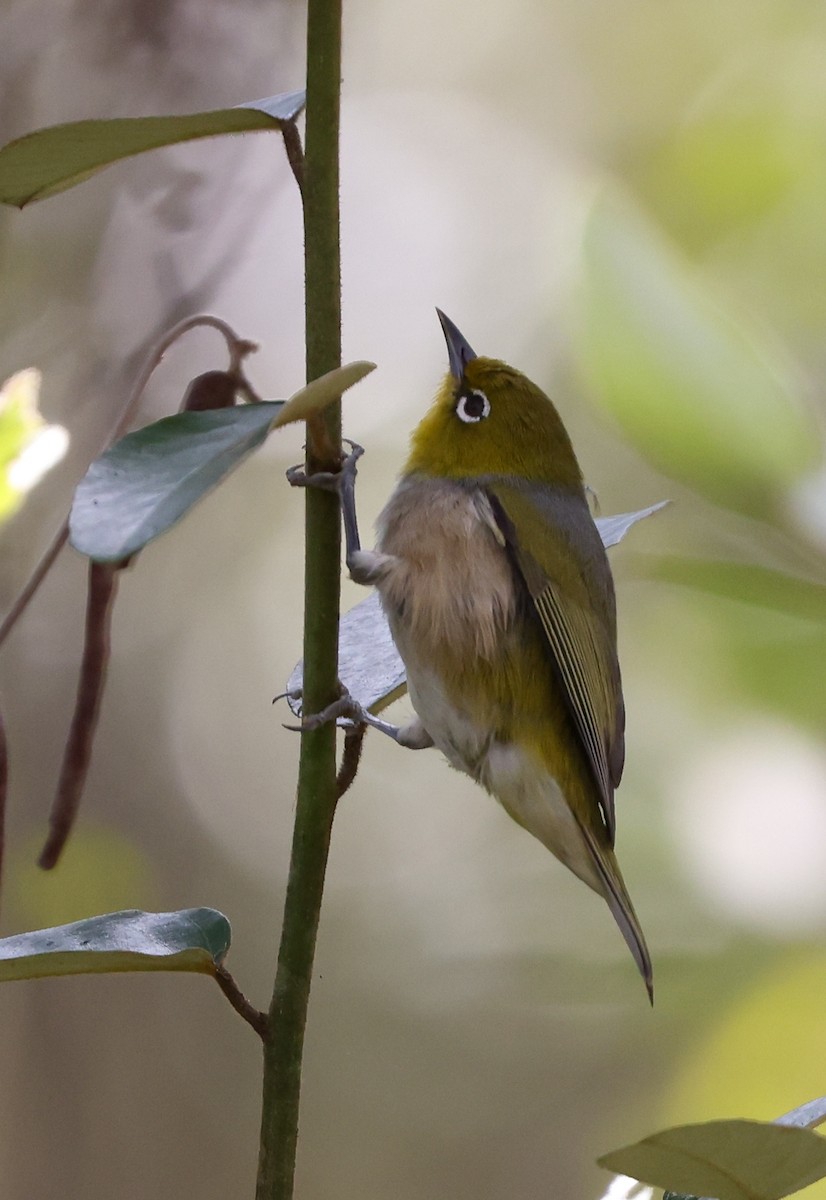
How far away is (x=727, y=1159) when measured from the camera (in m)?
→ 0.65

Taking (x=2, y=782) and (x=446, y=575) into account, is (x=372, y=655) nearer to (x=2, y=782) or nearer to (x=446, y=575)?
(x=446, y=575)

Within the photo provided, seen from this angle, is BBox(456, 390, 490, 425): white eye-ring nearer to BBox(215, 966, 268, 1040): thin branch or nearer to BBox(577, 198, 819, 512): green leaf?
BBox(577, 198, 819, 512): green leaf

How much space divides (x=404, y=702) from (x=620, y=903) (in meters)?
0.52

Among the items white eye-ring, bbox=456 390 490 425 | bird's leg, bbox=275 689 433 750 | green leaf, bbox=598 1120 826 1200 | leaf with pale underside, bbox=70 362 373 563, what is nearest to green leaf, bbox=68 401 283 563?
leaf with pale underside, bbox=70 362 373 563

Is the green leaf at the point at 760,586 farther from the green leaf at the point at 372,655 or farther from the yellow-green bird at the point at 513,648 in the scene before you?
the green leaf at the point at 372,655

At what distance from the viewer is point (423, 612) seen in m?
1.23

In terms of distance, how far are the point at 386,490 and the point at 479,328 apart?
16.8 inches

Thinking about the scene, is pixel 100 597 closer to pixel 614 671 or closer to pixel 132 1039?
pixel 614 671

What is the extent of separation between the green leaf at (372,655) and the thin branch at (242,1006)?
10.9 inches

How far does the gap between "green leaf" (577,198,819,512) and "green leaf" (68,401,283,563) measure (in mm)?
789

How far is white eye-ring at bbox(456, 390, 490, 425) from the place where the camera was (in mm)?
1438

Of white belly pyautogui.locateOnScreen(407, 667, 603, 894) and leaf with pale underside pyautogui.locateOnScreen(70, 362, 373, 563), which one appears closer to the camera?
leaf with pale underside pyautogui.locateOnScreen(70, 362, 373, 563)

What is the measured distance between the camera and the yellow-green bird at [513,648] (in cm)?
124

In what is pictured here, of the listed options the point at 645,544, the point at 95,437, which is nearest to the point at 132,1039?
the point at 95,437
